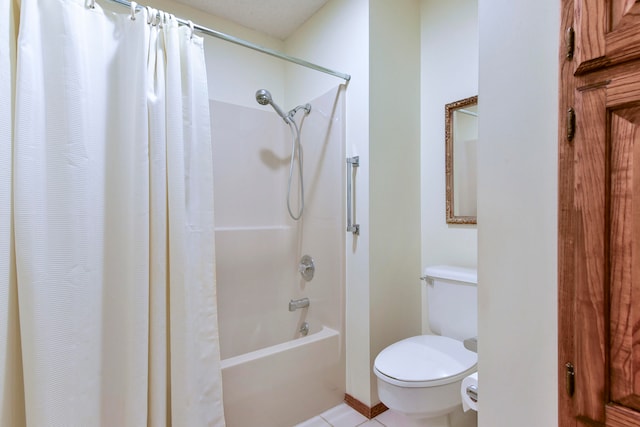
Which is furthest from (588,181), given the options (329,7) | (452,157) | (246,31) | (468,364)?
(246,31)

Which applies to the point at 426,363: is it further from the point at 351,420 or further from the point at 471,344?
the point at 351,420

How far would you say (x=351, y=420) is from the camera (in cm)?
167

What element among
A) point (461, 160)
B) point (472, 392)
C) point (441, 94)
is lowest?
point (472, 392)

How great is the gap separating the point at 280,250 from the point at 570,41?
195cm

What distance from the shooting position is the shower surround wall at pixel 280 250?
1668mm

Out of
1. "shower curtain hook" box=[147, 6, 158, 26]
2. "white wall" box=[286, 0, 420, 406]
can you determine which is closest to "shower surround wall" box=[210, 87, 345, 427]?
"white wall" box=[286, 0, 420, 406]

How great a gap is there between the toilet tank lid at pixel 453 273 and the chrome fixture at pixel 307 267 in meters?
0.75

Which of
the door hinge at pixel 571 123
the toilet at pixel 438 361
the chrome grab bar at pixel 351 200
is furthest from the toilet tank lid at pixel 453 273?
the door hinge at pixel 571 123

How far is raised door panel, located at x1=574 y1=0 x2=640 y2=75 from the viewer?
531 millimetres

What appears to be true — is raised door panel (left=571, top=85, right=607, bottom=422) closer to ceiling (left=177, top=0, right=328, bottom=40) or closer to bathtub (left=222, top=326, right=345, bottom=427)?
bathtub (left=222, top=326, right=345, bottom=427)

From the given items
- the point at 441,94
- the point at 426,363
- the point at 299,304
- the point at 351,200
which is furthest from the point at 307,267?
the point at 441,94

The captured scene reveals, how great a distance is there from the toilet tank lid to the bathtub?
65 cm

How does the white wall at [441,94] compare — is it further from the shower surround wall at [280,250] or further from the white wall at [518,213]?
the white wall at [518,213]

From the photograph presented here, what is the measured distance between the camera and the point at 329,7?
1.94m
